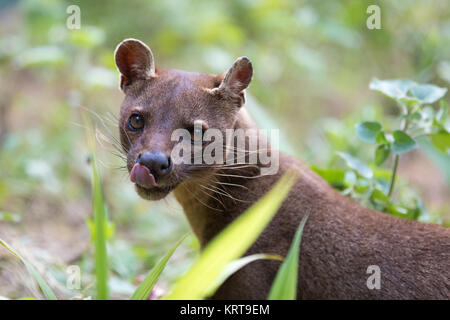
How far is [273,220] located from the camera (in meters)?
3.25

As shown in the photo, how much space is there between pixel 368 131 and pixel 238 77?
96 centimetres

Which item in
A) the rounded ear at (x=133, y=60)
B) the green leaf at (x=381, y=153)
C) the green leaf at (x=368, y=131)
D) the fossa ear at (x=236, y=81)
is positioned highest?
the rounded ear at (x=133, y=60)

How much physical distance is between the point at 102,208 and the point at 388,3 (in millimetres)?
6485

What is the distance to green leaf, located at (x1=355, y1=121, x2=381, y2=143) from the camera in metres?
3.55

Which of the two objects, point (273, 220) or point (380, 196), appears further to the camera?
→ point (380, 196)

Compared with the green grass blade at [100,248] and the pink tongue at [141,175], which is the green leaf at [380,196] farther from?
the green grass blade at [100,248]

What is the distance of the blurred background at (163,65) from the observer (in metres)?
4.72

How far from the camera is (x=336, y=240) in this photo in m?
3.17

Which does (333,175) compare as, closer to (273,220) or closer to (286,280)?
(273,220)

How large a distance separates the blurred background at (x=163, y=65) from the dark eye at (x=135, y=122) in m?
0.31

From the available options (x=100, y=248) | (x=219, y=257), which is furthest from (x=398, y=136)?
(x=100, y=248)

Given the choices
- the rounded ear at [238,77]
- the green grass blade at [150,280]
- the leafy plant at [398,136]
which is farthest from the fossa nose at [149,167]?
the leafy plant at [398,136]

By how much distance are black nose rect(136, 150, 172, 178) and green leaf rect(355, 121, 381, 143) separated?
1.39 meters

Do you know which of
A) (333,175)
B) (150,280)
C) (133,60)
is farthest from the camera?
(333,175)
